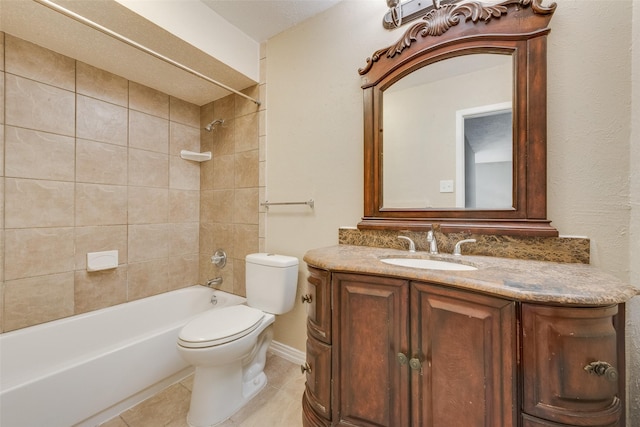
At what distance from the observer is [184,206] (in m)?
2.29

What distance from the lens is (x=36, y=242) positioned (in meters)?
1.53

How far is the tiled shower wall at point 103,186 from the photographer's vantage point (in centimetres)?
147

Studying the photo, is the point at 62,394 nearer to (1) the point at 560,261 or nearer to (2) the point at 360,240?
(2) the point at 360,240

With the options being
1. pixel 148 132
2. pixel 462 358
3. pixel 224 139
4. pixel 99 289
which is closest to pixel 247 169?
pixel 224 139

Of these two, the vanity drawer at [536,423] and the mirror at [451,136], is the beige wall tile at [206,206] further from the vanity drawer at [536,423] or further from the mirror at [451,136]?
the vanity drawer at [536,423]

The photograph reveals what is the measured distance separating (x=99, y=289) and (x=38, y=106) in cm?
123

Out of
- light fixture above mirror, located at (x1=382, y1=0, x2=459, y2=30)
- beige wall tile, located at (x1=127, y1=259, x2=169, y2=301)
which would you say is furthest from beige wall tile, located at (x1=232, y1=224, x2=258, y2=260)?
light fixture above mirror, located at (x1=382, y1=0, x2=459, y2=30)

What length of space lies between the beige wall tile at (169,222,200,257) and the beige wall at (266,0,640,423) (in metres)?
0.91

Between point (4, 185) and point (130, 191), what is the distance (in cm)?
61

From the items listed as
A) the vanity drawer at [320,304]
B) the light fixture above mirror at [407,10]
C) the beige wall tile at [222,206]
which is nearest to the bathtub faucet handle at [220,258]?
the beige wall tile at [222,206]

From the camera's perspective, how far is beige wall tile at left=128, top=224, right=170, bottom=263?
1956 mm

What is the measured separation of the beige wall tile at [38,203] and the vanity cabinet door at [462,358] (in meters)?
2.15

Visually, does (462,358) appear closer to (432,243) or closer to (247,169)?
(432,243)

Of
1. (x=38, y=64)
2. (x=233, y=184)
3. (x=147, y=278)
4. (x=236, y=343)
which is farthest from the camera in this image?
(x=233, y=184)
